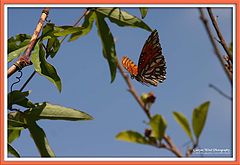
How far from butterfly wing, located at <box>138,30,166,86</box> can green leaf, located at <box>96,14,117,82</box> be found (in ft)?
0.57

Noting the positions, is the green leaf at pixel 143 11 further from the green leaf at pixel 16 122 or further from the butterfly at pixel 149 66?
the green leaf at pixel 16 122

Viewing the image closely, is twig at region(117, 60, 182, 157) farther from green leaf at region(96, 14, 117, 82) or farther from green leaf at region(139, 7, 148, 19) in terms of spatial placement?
green leaf at region(139, 7, 148, 19)

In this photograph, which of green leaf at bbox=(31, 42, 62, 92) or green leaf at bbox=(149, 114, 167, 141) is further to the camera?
green leaf at bbox=(31, 42, 62, 92)

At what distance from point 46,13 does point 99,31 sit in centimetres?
22

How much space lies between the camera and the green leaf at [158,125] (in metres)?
0.71

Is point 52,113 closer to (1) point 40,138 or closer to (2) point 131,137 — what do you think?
(1) point 40,138

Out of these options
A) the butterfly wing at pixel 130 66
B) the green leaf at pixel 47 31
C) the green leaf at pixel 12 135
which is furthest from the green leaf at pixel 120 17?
the green leaf at pixel 12 135

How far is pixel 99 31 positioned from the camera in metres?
1.42

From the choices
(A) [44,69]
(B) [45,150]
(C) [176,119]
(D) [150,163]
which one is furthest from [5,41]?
(C) [176,119]

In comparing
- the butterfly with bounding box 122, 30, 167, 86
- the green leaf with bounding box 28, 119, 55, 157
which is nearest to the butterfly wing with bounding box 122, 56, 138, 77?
the butterfly with bounding box 122, 30, 167, 86

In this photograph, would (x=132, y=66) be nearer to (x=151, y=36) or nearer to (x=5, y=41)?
(x=151, y=36)

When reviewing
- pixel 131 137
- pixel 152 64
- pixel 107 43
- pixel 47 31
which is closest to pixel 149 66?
pixel 152 64

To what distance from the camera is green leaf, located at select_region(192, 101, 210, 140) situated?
76 cm

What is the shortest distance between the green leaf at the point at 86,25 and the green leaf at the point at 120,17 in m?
0.03
